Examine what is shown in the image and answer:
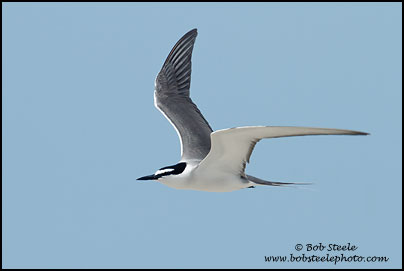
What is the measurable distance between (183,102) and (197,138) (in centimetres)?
97

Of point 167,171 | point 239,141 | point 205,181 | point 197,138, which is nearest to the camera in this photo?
point 239,141

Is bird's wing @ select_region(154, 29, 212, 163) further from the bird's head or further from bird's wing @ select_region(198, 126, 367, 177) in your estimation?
bird's wing @ select_region(198, 126, 367, 177)

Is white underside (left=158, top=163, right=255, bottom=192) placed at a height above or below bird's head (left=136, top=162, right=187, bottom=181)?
below

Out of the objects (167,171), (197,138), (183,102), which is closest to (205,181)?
(167,171)

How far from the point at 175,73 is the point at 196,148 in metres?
1.80

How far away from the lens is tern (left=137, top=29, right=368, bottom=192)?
713cm

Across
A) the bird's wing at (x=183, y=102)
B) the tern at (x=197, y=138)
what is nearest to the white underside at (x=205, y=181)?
the tern at (x=197, y=138)

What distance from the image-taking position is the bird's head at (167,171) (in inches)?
345

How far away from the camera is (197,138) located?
961 centimetres

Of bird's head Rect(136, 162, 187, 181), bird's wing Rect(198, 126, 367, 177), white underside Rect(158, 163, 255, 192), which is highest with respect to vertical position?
bird's wing Rect(198, 126, 367, 177)

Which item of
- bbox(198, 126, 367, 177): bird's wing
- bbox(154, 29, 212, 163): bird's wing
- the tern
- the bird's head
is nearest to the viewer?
bbox(198, 126, 367, 177): bird's wing

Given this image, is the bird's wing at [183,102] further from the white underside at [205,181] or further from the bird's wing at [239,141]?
the bird's wing at [239,141]

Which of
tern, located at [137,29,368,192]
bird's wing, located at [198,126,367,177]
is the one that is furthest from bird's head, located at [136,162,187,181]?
bird's wing, located at [198,126,367,177]

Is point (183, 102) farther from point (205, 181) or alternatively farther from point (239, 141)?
point (239, 141)
